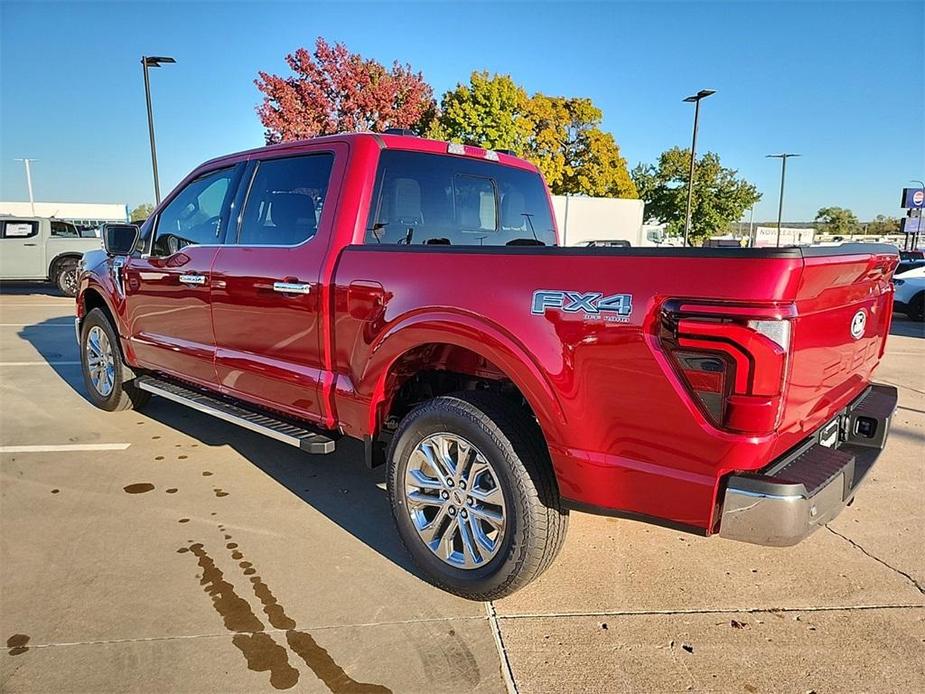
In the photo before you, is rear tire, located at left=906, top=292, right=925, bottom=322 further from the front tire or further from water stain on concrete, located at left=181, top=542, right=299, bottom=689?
water stain on concrete, located at left=181, top=542, right=299, bottom=689

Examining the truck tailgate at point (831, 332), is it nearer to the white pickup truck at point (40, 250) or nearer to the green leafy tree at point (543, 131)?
the white pickup truck at point (40, 250)

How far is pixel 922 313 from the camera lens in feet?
44.0

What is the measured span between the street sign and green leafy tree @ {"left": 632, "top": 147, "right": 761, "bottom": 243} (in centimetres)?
730

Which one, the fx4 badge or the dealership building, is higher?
the dealership building

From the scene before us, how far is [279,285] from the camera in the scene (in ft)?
11.1

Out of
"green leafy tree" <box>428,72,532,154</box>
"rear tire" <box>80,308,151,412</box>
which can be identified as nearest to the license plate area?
"rear tire" <box>80,308,151,412</box>

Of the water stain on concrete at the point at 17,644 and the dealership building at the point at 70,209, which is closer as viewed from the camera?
the water stain on concrete at the point at 17,644

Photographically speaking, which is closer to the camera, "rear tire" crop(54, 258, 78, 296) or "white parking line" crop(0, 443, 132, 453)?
"white parking line" crop(0, 443, 132, 453)

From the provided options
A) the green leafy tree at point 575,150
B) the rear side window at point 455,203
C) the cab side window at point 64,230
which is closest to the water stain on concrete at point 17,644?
the rear side window at point 455,203

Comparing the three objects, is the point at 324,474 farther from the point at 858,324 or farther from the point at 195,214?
the point at 858,324

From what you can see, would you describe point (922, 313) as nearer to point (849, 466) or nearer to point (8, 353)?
point (849, 466)

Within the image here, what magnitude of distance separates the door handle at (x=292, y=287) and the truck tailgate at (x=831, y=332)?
2.22 m

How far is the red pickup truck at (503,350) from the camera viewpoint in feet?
6.48

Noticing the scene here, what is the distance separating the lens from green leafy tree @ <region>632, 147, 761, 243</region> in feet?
117
